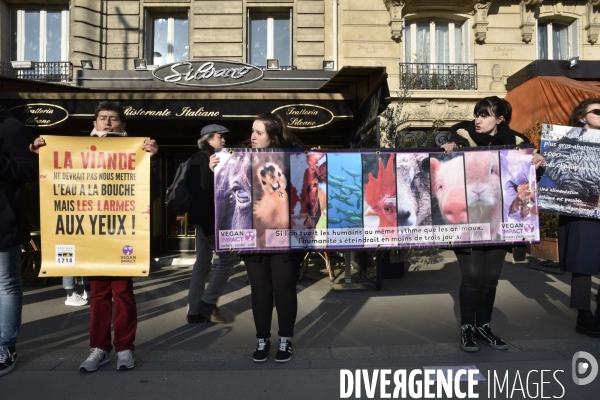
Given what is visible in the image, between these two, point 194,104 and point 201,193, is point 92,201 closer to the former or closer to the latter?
point 201,193

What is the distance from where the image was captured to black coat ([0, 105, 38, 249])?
3.39 meters

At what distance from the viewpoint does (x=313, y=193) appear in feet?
12.5

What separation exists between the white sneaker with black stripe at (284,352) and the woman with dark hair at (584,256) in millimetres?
2679

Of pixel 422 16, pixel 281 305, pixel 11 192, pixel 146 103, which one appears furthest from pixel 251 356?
pixel 422 16

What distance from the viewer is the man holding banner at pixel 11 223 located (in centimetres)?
342

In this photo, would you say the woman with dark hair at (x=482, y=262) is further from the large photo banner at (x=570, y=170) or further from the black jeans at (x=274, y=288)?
the black jeans at (x=274, y=288)

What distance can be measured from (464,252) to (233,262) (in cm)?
230

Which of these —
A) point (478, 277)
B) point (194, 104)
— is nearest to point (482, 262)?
point (478, 277)

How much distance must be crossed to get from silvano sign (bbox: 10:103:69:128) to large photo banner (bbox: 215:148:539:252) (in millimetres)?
6181

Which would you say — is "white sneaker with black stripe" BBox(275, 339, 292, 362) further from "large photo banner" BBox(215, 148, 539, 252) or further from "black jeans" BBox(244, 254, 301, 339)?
"large photo banner" BBox(215, 148, 539, 252)

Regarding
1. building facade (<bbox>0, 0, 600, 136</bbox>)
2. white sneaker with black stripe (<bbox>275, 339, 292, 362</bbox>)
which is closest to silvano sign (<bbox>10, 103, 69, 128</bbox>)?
building facade (<bbox>0, 0, 600, 136</bbox>)

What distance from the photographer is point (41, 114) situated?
817cm

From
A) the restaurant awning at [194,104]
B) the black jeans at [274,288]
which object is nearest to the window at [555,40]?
the restaurant awning at [194,104]

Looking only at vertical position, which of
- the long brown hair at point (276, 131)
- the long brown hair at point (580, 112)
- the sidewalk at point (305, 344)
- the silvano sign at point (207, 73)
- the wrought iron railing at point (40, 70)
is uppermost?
the wrought iron railing at point (40, 70)
